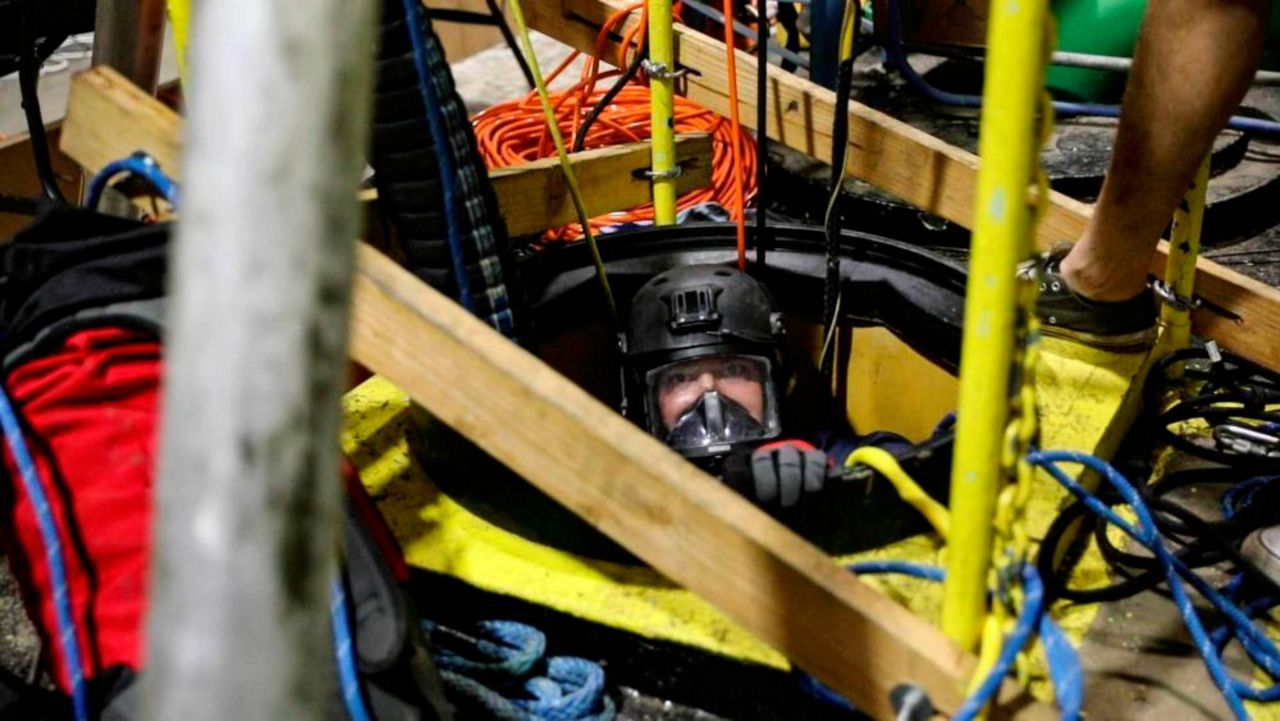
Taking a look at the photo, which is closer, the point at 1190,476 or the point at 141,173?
the point at 141,173

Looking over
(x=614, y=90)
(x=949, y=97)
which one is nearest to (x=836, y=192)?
(x=614, y=90)

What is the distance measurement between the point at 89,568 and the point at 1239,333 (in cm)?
119

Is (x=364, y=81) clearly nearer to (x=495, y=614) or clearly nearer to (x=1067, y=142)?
(x=495, y=614)

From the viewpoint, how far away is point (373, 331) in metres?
0.81

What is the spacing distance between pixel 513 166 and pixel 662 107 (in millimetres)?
196

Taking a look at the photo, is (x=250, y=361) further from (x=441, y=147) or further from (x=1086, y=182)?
(x=1086, y=182)

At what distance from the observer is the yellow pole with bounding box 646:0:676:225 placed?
4.16 ft

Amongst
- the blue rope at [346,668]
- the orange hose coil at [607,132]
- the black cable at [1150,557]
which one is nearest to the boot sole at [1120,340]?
the black cable at [1150,557]

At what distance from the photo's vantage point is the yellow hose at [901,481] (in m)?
0.97

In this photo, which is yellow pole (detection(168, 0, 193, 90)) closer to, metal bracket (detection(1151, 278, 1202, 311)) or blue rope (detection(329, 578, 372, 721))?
blue rope (detection(329, 578, 372, 721))

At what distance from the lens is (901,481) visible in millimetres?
974

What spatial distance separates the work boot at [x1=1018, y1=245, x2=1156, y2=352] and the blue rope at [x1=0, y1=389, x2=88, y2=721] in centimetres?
99

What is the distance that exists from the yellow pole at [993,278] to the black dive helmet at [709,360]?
1.50 feet

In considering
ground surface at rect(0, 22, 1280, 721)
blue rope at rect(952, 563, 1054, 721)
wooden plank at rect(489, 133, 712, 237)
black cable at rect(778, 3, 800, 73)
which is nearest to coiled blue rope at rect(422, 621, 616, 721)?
ground surface at rect(0, 22, 1280, 721)
